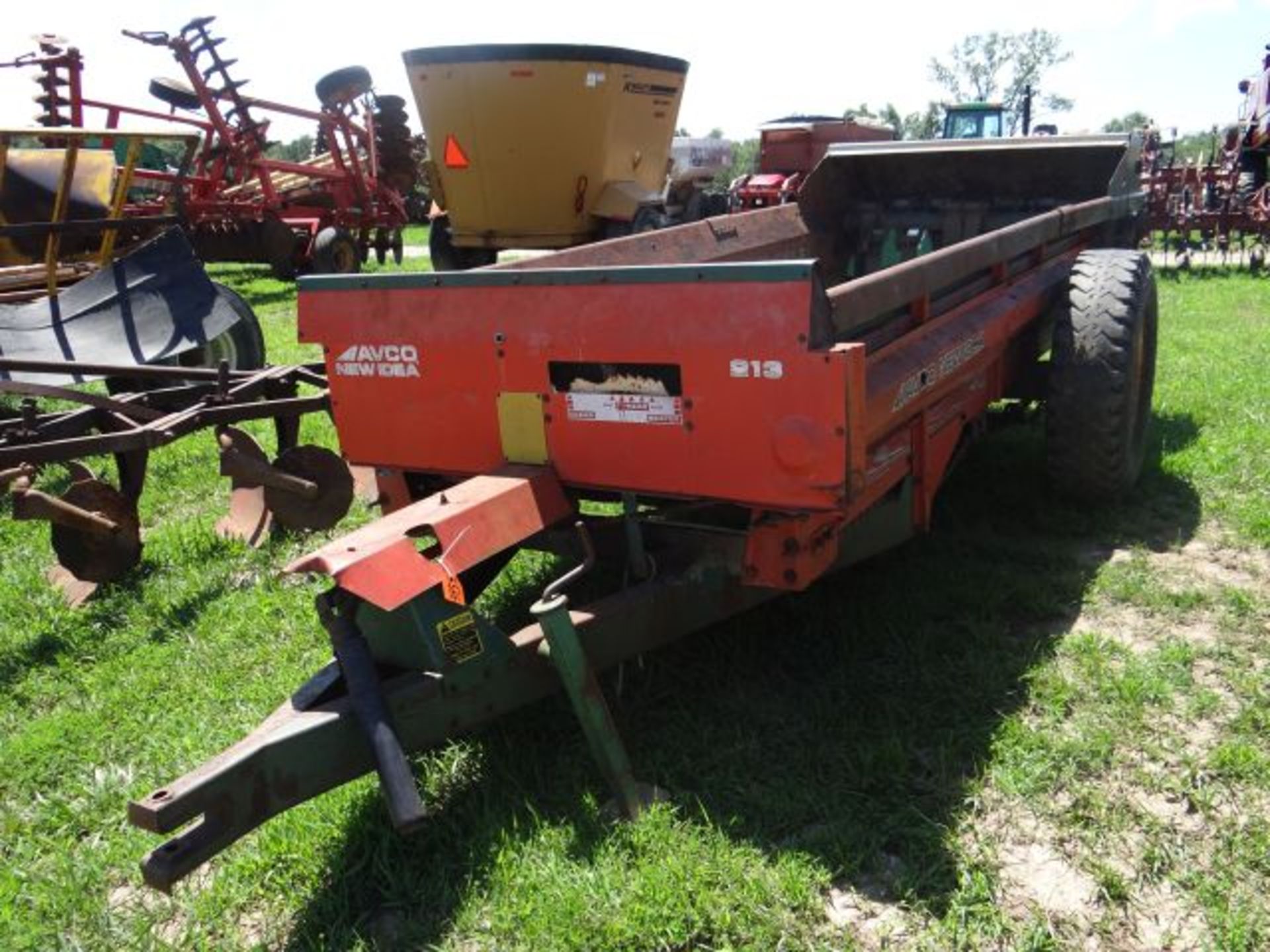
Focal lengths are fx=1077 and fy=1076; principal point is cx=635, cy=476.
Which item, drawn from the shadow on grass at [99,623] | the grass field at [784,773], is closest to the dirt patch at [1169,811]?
the grass field at [784,773]

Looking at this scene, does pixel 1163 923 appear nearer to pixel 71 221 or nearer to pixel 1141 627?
pixel 1141 627

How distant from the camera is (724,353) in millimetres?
2439

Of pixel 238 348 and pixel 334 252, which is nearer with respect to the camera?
pixel 238 348

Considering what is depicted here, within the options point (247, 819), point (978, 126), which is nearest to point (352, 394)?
point (247, 819)

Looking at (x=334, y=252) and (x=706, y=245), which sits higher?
(x=706, y=245)

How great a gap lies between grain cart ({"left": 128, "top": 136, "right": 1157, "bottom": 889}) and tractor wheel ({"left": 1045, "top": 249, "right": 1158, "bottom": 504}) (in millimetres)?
16

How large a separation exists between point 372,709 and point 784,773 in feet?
3.35

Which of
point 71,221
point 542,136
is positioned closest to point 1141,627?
point 71,221

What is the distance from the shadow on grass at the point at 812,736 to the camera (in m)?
2.29

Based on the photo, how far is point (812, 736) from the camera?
2.74 m

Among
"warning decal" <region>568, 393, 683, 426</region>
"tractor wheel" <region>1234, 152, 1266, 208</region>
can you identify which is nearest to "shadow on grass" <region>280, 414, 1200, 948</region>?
"warning decal" <region>568, 393, 683, 426</region>

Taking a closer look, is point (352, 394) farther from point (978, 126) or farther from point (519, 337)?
point (978, 126)

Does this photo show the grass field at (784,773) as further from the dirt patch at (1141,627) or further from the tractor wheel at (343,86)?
the tractor wheel at (343,86)

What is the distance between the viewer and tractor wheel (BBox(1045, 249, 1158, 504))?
3.74 m
